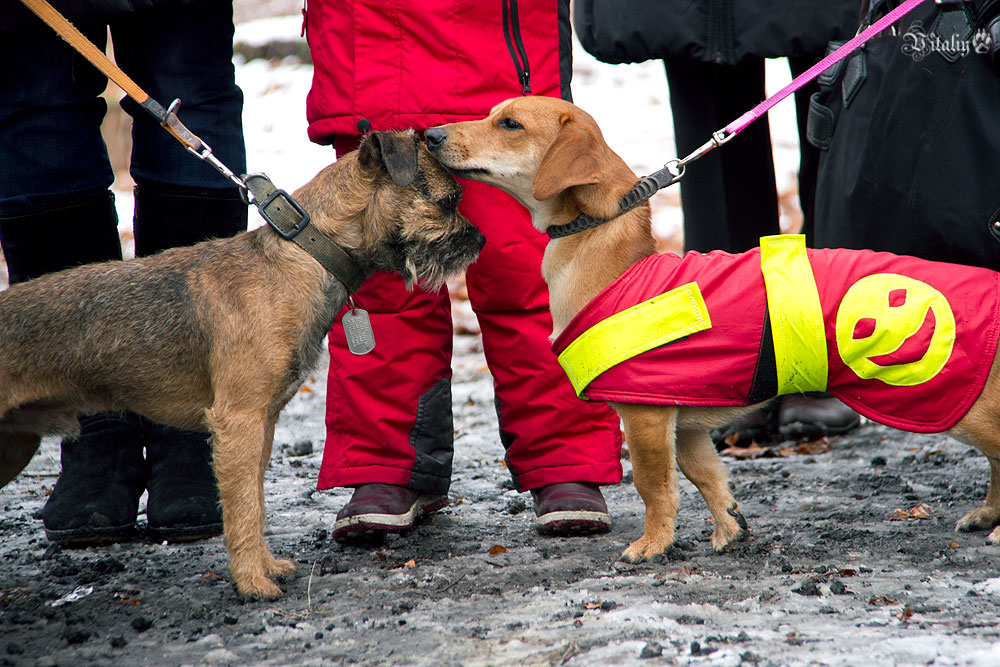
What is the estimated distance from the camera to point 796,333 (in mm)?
3121

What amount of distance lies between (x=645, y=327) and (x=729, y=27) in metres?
1.99

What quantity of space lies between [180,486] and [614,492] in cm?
201

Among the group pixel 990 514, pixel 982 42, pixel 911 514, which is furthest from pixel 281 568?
pixel 982 42

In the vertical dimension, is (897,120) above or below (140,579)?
above

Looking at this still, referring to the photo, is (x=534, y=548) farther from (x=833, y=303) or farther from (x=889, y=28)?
(x=889, y=28)

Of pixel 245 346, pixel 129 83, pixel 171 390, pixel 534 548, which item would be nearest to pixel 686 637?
pixel 534 548

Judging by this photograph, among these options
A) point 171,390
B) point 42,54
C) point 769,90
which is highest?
point 769,90

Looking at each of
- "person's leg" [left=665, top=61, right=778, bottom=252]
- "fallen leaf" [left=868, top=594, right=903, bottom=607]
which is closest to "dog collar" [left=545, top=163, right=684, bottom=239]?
"fallen leaf" [left=868, top=594, right=903, bottom=607]

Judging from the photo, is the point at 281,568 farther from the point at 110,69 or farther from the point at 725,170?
the point at 725,170

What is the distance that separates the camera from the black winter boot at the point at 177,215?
375 centimetres

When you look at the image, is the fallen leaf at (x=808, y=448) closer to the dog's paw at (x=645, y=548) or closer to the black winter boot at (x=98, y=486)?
the dog's paw at (x=645, y=548)

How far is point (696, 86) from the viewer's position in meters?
4.96

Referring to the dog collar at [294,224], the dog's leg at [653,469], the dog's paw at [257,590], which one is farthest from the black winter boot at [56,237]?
the dog's leg at [653,469]

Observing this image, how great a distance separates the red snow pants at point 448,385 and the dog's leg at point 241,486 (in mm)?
737
